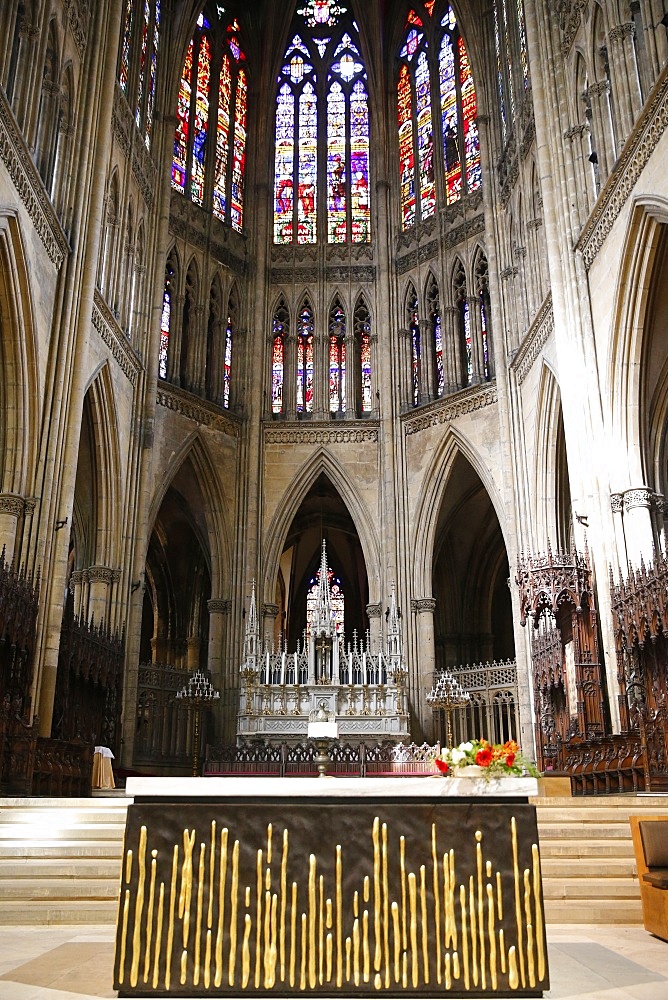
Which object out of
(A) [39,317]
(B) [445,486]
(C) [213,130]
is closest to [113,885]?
(A) [39,317]

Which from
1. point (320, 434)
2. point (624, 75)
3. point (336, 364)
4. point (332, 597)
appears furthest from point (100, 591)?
point (624, 75)

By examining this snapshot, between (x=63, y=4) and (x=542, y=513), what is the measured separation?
46.6 feet

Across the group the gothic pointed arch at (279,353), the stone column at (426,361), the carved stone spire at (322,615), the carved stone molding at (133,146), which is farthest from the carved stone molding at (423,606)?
the carved stone molding at (133,146)

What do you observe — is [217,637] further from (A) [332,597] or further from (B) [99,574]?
(A) [332,597]

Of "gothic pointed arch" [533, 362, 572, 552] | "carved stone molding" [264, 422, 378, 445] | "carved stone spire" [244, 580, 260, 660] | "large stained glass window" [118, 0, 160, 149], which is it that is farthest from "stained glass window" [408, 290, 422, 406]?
"large stained glass window" [118, 0, 160, 149]

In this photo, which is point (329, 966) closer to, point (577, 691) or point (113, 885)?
point (113, 885)

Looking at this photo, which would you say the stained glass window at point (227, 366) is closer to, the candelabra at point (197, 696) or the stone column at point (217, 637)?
the stone column at point (217, 637)

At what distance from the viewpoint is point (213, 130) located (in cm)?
2658

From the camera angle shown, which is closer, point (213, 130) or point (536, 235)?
point (536, 235)

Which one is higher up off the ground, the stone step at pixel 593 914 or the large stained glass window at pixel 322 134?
the large stained glass window at pixel 322 134

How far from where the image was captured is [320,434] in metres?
25.2

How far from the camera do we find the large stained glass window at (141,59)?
21.2 meters

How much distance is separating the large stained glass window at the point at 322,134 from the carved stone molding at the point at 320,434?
612 centimetres

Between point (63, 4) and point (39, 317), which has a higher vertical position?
point (63, 4)
